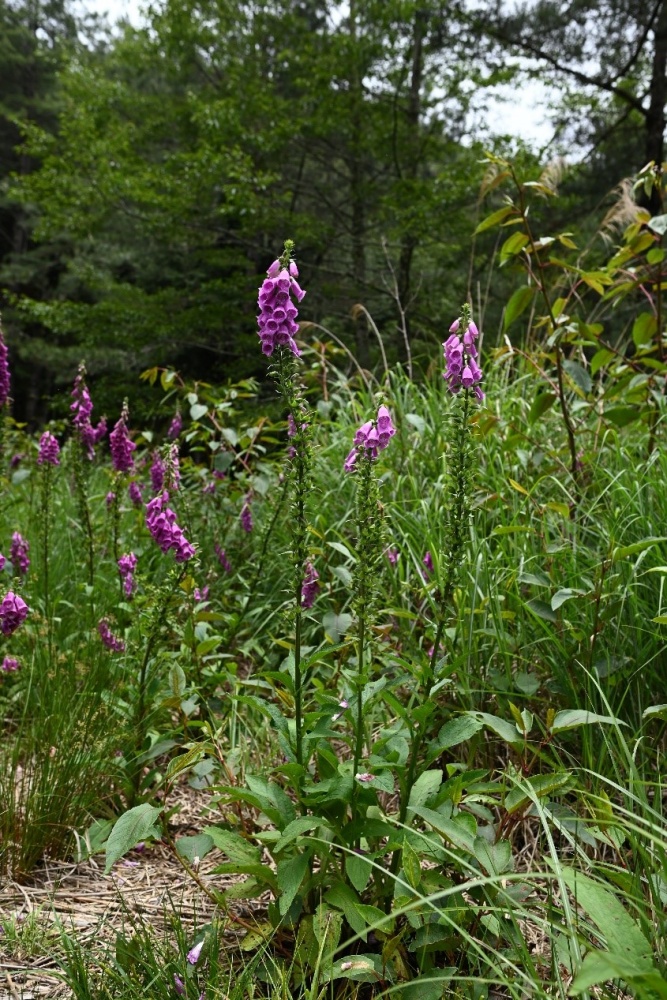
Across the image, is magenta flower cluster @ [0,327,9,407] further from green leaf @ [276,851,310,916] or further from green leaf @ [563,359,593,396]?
green leaf @ [563,359,593,396]

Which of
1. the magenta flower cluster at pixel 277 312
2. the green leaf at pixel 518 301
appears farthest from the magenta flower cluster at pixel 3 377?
the green leaf at pixel 518 301

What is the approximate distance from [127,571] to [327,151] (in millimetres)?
11053

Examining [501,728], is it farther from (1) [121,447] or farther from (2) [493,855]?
(1) [121,447]

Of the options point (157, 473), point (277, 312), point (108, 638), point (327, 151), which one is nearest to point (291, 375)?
point (277, 312)

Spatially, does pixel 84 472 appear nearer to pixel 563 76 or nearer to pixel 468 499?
pixel 468 499

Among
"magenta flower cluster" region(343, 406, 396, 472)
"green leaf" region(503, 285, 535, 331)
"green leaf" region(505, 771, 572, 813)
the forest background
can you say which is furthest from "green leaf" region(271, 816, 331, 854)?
the forest background

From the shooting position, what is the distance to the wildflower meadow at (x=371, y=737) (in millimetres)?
1249

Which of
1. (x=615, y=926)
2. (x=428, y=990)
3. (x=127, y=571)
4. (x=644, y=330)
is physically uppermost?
(x=644, y=330)

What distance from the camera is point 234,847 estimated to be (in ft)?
4.59

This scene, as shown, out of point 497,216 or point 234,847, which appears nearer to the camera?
point 234,847

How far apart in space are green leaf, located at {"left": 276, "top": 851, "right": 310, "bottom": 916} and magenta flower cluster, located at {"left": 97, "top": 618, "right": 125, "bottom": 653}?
1185mm

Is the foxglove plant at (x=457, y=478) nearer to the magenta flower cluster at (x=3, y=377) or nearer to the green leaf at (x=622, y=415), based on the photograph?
the green leaf at (x=622, y=415)

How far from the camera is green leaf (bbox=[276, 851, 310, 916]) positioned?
1.24 meters

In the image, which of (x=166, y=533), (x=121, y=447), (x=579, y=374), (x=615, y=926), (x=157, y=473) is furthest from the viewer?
(x=157, y=473)
